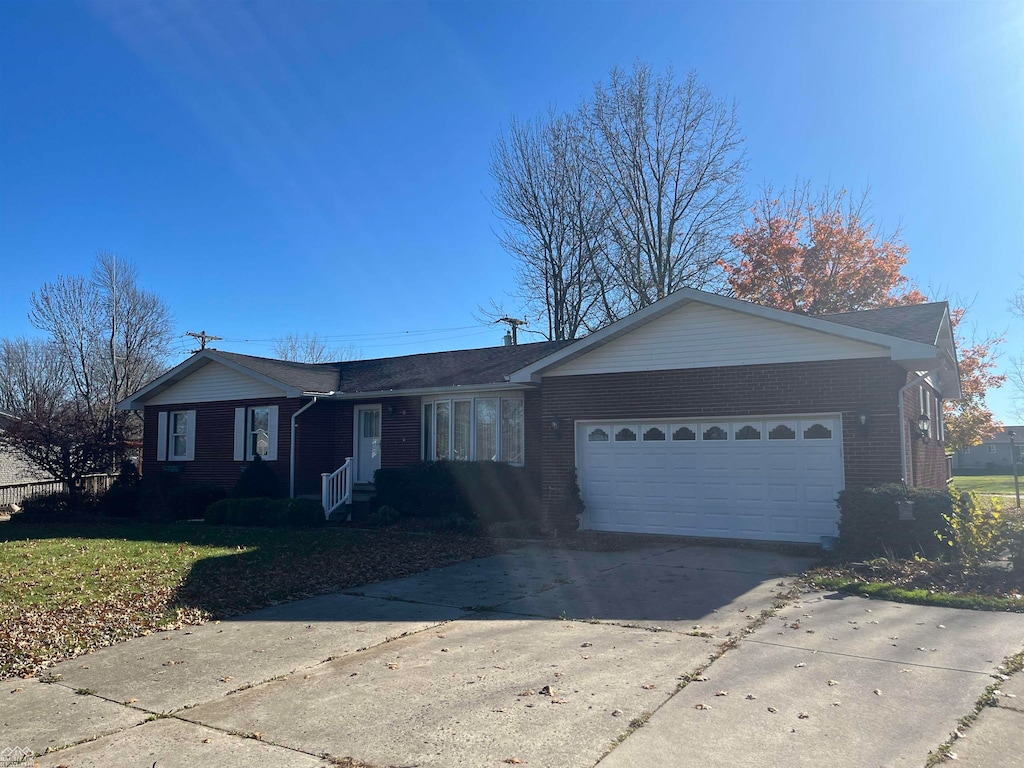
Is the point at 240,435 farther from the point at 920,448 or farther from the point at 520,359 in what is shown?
the point at 920,448

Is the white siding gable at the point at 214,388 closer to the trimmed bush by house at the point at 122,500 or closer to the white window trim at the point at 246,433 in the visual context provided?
the white window trim at the point at 246,433

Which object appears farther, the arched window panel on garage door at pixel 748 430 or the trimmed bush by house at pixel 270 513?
the trimmed bush by house at pixel 270 513

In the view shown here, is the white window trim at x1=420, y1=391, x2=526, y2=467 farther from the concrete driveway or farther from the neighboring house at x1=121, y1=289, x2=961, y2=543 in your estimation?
the concrete driveway

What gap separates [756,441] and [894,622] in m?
5.47

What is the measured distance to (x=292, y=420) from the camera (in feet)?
61.7

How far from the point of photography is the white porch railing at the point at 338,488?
17.5 metres

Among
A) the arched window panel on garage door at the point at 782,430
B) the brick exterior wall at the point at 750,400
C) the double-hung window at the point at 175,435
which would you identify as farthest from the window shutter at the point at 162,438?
the arched window panel on garage door at the point at 782,430

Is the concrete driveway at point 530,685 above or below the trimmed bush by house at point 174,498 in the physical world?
below

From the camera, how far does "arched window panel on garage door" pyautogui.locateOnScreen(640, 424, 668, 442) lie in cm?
Answer: 1362

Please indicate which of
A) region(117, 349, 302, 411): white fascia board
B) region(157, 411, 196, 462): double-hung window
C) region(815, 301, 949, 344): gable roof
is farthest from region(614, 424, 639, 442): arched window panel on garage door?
region(157, 411, 196, 462): double-hung window

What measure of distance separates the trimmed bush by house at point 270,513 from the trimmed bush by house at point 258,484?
3.44ft

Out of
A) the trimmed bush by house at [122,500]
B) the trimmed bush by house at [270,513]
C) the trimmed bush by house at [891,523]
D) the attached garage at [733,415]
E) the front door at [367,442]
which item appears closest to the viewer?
the trimmed bush by house at [891,523]

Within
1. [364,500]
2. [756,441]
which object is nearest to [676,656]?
[756,441]

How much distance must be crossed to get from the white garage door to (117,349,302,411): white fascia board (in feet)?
26.7
